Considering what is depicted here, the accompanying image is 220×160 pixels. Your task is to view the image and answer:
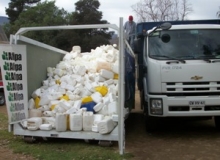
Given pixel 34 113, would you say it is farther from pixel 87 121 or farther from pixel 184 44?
pixel 184 44

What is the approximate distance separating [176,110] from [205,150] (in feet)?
3.51

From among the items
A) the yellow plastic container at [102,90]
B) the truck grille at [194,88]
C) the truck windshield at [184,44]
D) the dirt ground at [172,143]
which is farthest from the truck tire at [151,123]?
the truck windshield at [184,44]

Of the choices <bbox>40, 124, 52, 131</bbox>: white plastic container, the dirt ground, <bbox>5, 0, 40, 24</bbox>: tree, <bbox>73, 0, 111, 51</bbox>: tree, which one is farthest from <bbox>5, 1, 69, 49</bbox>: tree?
<bbox>40, 124, 52, 131</bbox>: white plastic container

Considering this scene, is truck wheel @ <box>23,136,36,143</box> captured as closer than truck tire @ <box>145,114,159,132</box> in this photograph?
Yes

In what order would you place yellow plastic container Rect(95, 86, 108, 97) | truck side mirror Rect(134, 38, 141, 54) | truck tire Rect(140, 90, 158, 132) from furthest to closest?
truck side mirror Rect(134, 38, 141, 54) → truck tire Rect(140, 90, 158, 132) → yellow plastic container Rect(95, 86, 108, 97)

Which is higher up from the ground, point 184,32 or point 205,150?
point 184,32

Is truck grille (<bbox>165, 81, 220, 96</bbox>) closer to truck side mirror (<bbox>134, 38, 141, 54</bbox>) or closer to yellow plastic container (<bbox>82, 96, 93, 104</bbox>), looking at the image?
truck side mirror (<bbox>134, 38, 141, 54</bbox>)

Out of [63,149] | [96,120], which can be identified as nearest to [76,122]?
[96,120]

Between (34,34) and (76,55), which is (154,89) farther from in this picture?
(34,34)

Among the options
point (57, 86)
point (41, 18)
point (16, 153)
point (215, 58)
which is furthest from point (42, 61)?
point (41, 18)

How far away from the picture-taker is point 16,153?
7.09m

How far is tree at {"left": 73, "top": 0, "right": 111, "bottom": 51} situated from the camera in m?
43.0

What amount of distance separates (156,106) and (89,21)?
4041 cm

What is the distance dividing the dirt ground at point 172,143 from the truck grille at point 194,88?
1.13 meters
